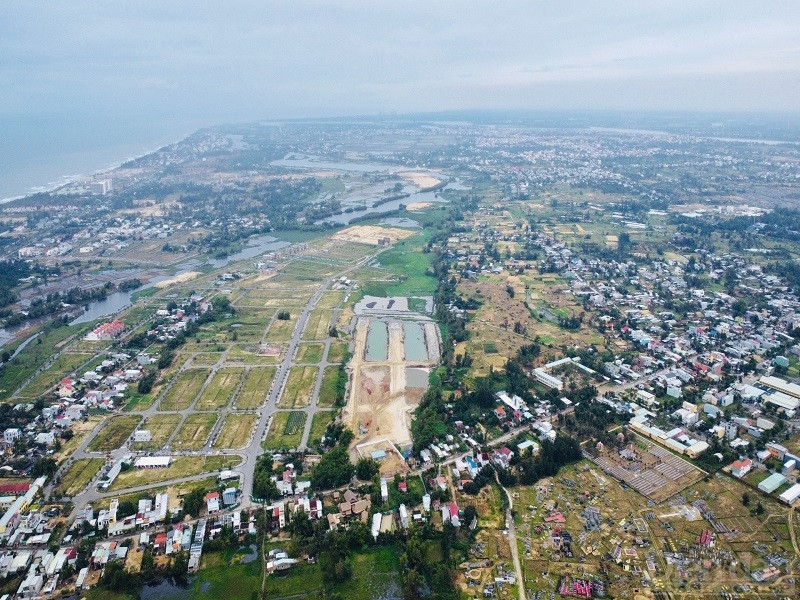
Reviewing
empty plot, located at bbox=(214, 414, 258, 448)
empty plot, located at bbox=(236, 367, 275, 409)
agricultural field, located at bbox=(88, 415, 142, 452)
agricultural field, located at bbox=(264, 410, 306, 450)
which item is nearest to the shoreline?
agricultural field, located at bbox=(88, 415, 142, 452)

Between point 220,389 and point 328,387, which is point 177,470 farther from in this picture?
point 328,387

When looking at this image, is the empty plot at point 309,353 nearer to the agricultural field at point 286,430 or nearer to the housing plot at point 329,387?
the housing plot at point 329,387

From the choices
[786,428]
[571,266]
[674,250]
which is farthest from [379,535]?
[674,250]

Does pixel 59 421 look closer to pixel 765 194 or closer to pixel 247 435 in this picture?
pixel 247 435

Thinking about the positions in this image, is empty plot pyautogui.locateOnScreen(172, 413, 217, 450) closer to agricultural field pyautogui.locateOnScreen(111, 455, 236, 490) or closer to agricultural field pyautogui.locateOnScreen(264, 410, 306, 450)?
agricultural field pyautogui.locateOnScreen(111, 455, 236, 490)

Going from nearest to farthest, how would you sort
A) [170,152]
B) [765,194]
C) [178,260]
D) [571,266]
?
[571,266]
[178,260]
[765,194]
[170,152]
